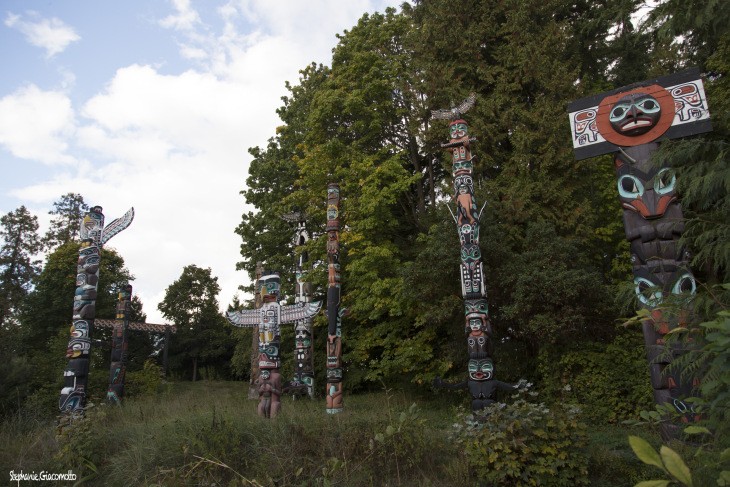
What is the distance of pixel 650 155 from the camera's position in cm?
780

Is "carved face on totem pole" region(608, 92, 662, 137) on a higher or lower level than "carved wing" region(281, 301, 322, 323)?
higher

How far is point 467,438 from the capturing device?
535cm

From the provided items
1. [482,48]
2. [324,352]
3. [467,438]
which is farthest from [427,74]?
[467,438]

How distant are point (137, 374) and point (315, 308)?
1176 centimetres

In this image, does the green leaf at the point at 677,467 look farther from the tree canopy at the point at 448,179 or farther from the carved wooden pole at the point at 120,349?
the carved wooden pole at the point at 120,349

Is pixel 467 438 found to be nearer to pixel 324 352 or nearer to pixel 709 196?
pixel 709 196

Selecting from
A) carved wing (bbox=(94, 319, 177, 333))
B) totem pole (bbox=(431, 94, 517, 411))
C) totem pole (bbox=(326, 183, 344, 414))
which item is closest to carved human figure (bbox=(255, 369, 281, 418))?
totem pole (bbox=(326, 183, 344, 414))

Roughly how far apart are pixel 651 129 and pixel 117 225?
1101 cm

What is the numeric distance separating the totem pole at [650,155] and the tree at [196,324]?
24.4 metres

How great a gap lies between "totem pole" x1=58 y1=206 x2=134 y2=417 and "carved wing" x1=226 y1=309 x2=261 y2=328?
3.16 m

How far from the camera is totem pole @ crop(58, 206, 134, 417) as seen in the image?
10406 millimetres

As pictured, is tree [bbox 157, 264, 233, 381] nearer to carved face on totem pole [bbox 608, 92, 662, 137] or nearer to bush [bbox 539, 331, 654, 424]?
bush [bbox 539, 331, 654, 424]

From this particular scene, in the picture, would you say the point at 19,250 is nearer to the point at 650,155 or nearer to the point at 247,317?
the point at 247,317

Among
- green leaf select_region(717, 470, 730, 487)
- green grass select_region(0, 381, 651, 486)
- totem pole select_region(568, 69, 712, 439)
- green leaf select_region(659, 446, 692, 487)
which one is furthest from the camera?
totem pole select_region(568, 69, 712, 439)
